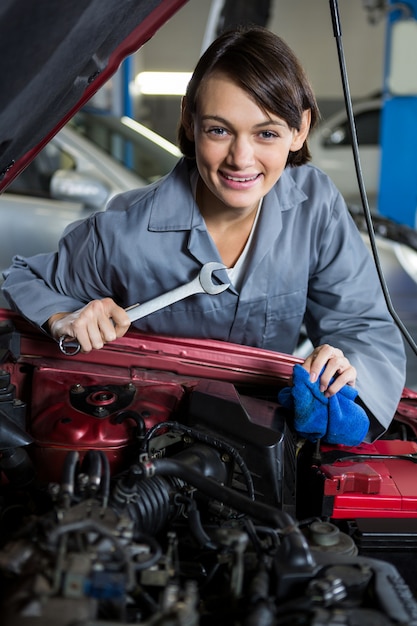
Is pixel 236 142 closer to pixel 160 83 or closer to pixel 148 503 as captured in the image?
pixel 148 503

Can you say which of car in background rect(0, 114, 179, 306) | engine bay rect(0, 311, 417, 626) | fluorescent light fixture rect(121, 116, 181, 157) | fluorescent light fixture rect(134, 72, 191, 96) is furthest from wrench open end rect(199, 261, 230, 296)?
fluorescent light fixture rect(134, 72, 191, 96)

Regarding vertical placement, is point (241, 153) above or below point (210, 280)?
above

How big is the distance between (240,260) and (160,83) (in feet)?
28.9

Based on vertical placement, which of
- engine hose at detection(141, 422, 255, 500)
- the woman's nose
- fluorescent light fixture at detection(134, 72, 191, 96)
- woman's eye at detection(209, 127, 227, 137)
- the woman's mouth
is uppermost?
fluorescent light fixture at detection(134, 72, 191, 96)

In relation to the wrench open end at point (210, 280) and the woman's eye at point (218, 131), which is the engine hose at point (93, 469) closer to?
the wrench open end at point (210, 280)

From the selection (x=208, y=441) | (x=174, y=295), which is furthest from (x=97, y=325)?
(x=208, y=441)

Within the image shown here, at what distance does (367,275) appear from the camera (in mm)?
1738

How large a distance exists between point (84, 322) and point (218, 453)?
1.27ft

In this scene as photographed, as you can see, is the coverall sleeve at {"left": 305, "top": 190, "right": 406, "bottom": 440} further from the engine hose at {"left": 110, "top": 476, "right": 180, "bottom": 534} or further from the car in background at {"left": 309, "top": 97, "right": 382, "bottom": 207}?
the car in background at {"left": 309, "top": 97, "right": 382, "bottom": 207}

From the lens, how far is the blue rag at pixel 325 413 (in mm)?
1355

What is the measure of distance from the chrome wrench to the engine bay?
0.05 m

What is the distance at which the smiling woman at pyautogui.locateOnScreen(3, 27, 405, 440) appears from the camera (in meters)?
1.49

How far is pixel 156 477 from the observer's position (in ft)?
3.76

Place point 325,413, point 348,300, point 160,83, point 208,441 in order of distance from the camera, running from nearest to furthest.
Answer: point 208,441
point 325,413
point 348,300
point 160,83
